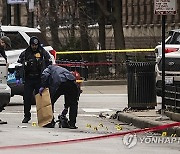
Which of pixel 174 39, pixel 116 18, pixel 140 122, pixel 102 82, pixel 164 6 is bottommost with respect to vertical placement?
pixel 102 82

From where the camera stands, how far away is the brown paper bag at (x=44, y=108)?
13.5 meters

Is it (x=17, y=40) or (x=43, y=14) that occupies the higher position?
(x=17, y=40)

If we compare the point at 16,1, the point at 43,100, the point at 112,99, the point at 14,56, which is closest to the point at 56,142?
the point at 43,100

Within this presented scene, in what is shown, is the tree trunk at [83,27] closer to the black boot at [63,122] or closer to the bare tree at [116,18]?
the bare tree at [116,18]

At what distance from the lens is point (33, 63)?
14625 mm

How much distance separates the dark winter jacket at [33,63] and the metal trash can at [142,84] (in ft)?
8.16

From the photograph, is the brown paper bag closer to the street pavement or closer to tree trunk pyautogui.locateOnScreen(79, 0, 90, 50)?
the street pavement

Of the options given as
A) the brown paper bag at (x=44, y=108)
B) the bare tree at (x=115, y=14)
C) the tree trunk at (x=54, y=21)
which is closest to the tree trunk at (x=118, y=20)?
the bare tree at (x=115, y=14)

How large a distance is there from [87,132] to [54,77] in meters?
1.23

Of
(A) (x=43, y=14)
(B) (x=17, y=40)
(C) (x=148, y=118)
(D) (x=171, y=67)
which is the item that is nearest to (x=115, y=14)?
(B) (x=17, y=40)

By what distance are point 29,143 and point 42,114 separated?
2545 millimetres

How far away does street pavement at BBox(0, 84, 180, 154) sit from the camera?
35.2ft

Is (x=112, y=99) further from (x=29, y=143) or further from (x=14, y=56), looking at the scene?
(x=29, y=143)

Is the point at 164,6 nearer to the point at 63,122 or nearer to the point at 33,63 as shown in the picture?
the point at 33,63
